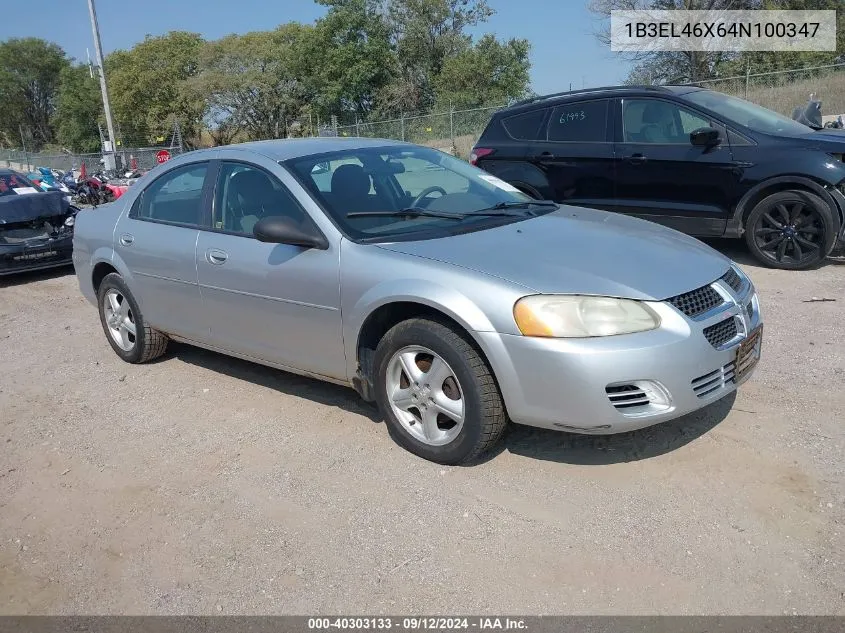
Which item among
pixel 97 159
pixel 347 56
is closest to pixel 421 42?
pixel 347 56

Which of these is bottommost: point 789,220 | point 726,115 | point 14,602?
point 14,602

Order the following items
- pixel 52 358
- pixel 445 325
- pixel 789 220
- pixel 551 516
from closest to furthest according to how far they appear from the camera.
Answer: pixel 551 516, pixel 445 325, pixel 52 358, pixel 789 220

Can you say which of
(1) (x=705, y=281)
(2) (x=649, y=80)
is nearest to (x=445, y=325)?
(1) (x=705, y=281)

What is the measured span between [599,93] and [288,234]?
17.2 feet

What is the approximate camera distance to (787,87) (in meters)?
21.5

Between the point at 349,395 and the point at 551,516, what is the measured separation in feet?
6.11

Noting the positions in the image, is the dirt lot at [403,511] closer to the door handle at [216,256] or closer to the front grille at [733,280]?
the front grille at [733,280]

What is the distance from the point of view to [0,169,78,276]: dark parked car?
945 cm

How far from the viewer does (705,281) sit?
11.8ft

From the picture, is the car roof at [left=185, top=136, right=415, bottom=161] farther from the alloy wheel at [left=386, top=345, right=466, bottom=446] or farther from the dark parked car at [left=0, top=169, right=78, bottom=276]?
the dark parked car at [left=0, top=169, right=78, bottom=276]

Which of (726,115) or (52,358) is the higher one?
(726,115)

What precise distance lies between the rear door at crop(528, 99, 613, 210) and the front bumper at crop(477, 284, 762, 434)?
4.77 metres

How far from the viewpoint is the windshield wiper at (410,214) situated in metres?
4.11

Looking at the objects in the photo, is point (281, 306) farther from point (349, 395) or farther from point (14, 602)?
point (14, 602)
